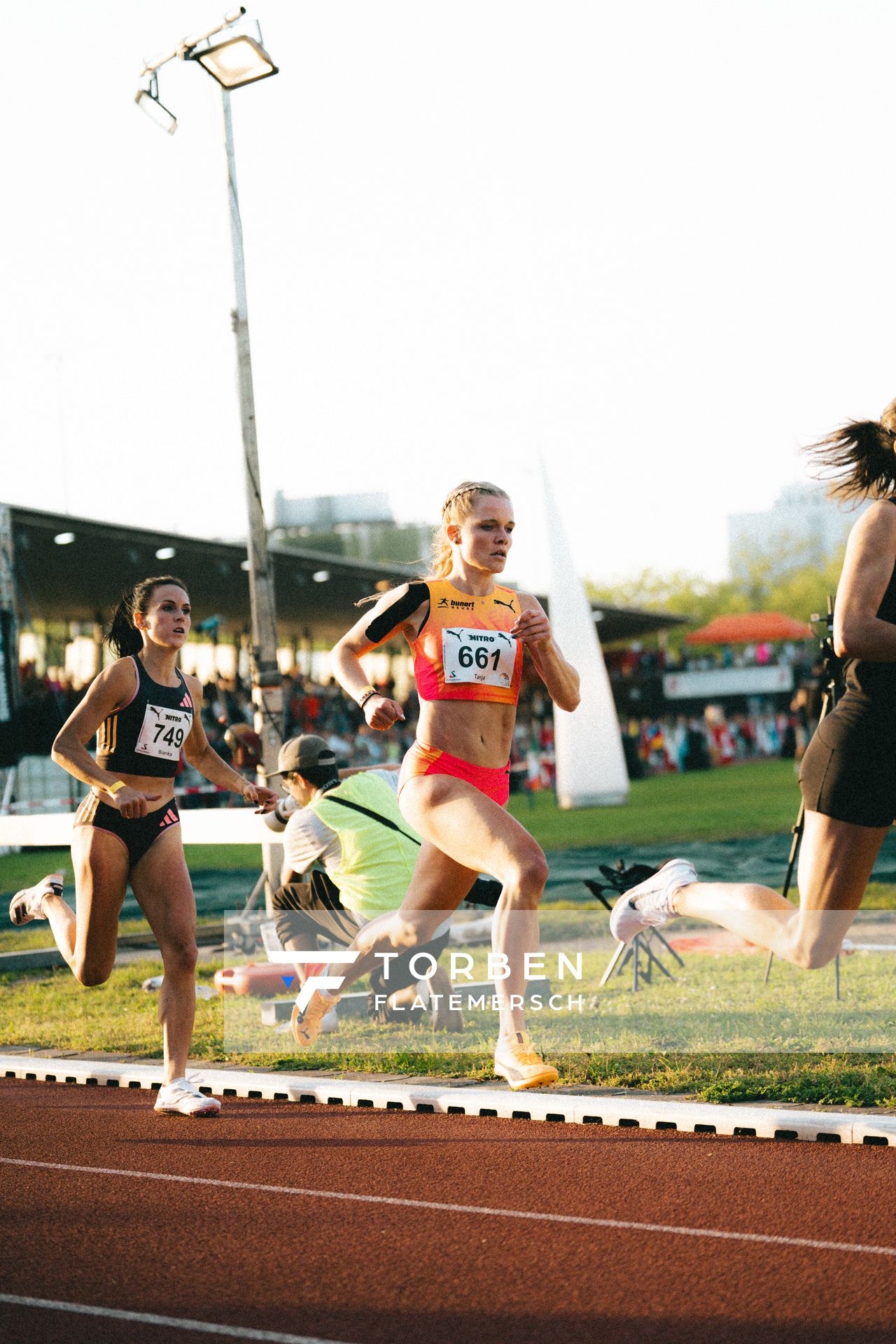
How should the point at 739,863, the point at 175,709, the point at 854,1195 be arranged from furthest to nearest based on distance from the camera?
the point at 739,863 < the point at 175,709 < the point at 854,1195

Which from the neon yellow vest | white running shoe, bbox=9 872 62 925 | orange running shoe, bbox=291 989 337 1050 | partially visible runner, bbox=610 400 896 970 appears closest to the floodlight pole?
the neon yellow vest

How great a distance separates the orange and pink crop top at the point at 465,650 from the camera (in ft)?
19.6

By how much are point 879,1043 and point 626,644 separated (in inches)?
2662

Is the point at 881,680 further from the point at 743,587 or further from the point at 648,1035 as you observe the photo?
the point at 743,587

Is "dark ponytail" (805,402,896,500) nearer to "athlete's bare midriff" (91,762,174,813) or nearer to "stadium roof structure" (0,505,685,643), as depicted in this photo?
"athlete's bare midriff" (91,762,174,813)

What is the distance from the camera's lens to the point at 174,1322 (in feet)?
12.2

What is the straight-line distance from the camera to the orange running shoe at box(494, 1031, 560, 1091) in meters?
5.88

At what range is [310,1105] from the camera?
6480 mm

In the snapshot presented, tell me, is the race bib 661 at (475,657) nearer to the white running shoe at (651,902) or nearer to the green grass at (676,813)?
the white running shoe at (651,902)

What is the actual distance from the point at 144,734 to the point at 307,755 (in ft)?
5.72

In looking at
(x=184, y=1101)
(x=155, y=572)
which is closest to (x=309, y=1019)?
(x=184, y=1101)

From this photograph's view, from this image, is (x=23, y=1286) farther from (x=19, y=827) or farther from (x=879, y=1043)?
(x=19, y=827)

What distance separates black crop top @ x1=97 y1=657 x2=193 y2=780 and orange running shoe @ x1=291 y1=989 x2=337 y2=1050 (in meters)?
1.46

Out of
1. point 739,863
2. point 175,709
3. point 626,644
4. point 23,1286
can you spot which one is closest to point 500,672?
point 175,709
